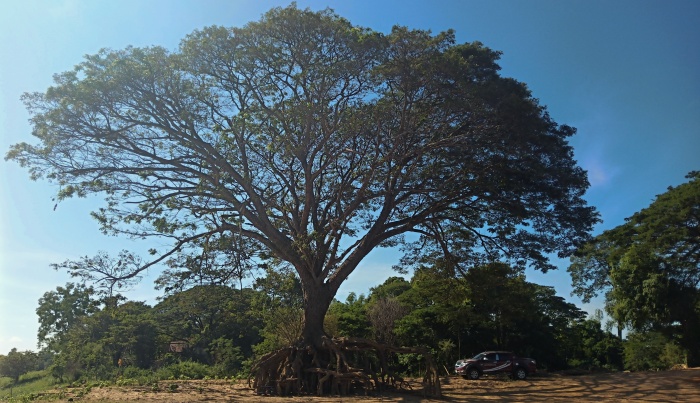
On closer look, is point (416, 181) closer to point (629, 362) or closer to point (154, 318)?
point (629, 362)

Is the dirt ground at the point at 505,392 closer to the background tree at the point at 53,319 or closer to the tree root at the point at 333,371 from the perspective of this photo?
the tree root at the point at 333,371

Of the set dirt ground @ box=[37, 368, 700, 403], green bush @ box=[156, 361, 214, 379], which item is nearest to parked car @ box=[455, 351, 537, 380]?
dirt ground @ box=[37, 368, 700, 403]

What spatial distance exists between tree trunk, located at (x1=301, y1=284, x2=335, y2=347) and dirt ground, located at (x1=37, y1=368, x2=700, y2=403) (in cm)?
249

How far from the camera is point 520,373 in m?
23.3

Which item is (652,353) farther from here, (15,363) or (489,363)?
(15,363)

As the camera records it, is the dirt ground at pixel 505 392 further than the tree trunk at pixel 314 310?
No

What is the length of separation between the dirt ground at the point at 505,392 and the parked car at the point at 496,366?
9.01ft

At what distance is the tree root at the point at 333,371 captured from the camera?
1565 cm

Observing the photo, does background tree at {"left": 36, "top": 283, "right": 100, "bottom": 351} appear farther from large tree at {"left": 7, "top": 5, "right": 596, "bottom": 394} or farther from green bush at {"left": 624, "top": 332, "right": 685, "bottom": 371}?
green bush at {"left": 624, "top": 332, "right": 685, "bottom": 371}

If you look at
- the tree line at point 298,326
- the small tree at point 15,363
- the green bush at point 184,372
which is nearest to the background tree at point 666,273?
the tree line at point 298,326

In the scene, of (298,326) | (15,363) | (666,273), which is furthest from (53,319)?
(666,273)

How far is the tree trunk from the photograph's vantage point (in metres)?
17.3

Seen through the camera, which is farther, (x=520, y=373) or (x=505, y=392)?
(x=520, y=373)

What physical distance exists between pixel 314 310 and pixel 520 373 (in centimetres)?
1143
